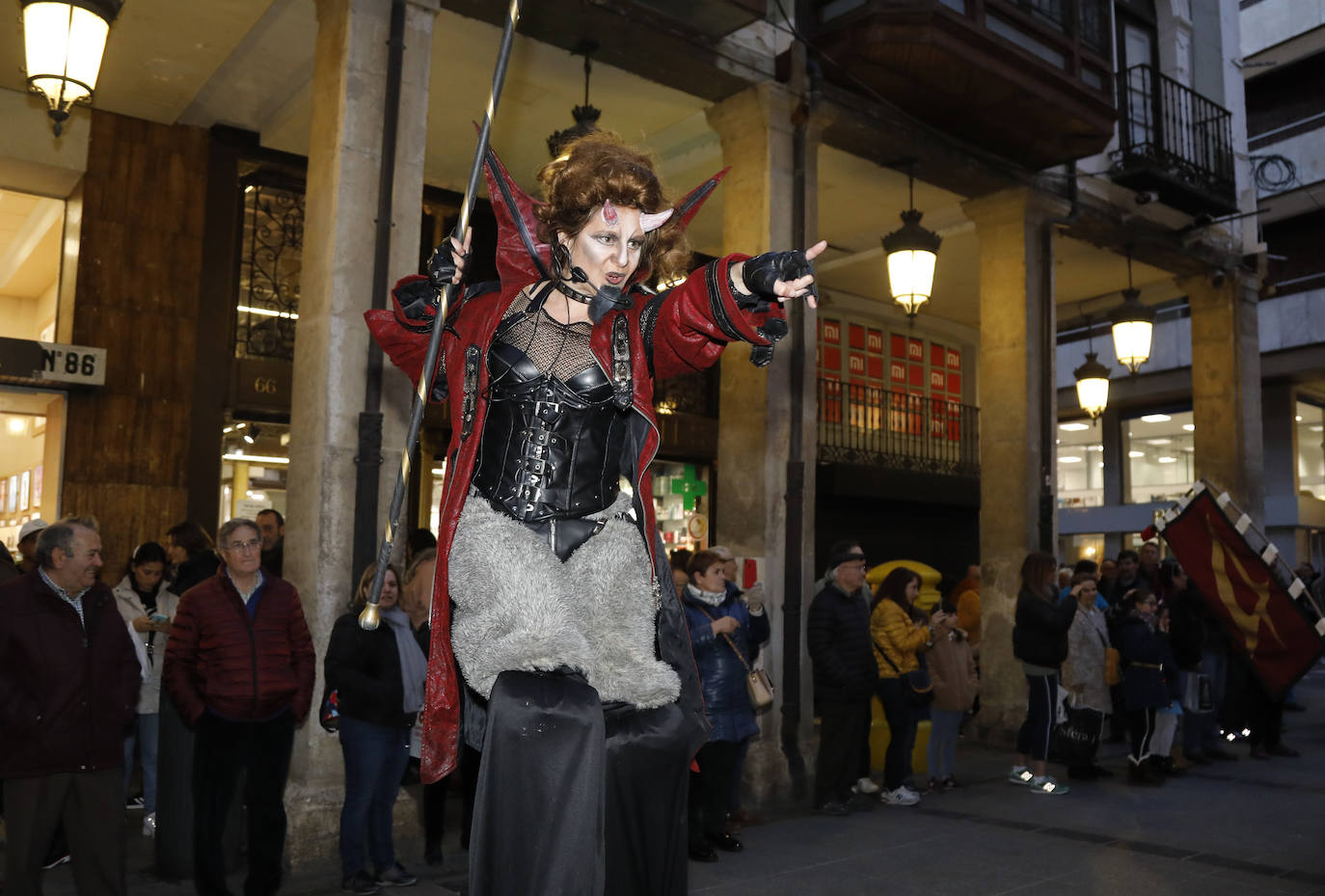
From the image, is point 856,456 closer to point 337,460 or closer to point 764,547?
point 764,547

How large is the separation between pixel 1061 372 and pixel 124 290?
22.6m

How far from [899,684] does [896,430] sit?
9417 millimetres

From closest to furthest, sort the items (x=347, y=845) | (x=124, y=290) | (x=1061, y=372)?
(x=347, y=845), (x=124, y=290), (x=1061, y=372)

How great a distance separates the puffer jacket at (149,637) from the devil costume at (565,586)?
5104mm

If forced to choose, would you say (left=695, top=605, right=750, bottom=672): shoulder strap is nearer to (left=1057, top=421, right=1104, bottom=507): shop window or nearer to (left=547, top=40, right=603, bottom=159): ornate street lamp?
(left=547, top=40, right=603, bottom=159): ornate street lamp

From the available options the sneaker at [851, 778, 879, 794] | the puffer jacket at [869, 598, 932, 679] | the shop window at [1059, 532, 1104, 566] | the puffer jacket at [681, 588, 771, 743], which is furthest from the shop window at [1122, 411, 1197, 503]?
the puffer jacket at [681, 588, 771, 743]

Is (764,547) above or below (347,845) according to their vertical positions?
above

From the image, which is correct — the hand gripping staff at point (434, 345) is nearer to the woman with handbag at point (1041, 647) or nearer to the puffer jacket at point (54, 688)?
the puffer jacket at point (54, 688)

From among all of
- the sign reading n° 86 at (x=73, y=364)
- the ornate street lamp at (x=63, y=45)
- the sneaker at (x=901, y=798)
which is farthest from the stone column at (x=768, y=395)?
the sign reading n° 86 at (x=73, y=364)

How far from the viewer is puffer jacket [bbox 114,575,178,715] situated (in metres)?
7.34

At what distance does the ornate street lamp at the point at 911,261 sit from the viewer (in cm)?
1039

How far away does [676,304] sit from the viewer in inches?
118

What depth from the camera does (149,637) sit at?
7672 mm

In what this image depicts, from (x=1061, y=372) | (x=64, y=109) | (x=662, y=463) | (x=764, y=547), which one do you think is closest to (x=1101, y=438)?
(x=1061, y=372)
